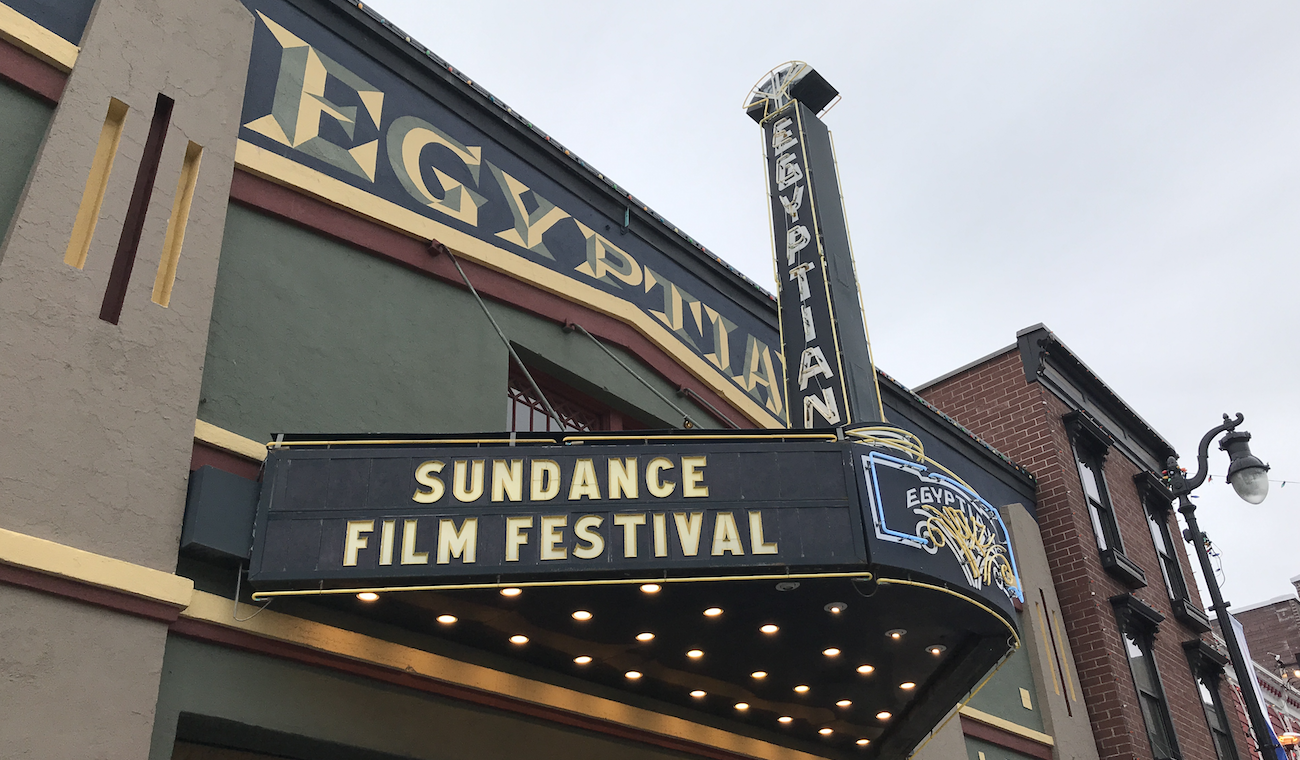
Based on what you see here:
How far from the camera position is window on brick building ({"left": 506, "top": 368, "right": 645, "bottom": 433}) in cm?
1188

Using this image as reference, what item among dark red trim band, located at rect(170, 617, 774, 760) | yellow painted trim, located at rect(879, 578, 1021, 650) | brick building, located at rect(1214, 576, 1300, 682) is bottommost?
dark red trim band, located at rect(170, 617, 774, 760)

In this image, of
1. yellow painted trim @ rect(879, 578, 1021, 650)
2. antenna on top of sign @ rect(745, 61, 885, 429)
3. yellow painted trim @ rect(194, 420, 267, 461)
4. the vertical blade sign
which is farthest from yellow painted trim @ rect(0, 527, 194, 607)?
antenna on top of sign @ rect(745, 61, 885, 429)

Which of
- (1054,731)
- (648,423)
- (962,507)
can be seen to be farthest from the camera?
(1054,731)

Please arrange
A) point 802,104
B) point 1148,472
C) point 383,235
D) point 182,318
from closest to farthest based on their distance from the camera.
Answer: point 182,318, point 383,235, point 802,104, point 1148,472

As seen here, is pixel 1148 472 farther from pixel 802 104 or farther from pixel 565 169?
pixel 565 169

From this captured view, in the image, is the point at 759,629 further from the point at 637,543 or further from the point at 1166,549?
the point at 1166,549

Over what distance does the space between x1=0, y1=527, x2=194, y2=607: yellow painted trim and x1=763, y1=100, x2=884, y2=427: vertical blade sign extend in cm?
631

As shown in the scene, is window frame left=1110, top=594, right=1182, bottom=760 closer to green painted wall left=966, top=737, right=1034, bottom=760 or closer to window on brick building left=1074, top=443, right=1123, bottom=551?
window on brick building left=1074, top=443, right=1123, bottom=551

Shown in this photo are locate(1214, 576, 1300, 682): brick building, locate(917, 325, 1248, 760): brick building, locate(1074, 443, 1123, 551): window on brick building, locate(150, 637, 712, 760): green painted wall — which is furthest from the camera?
locate(1214, 576, 1300, 682): brick building

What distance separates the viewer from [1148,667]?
20750 mm

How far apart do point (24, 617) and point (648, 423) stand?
7.63 m

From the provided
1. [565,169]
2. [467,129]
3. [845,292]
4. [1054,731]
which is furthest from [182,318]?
[1054,731]

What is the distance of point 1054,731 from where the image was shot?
1794 centimetres

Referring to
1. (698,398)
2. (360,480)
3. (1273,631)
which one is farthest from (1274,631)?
(360,480)
